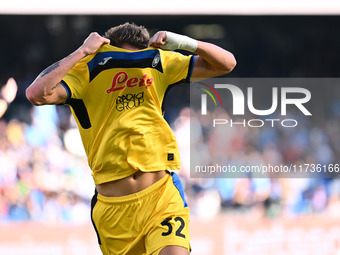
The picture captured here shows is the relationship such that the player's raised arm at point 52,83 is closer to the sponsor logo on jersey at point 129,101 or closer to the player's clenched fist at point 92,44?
the player's clenched fist at point 92,44

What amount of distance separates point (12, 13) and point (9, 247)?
3553 millimetres

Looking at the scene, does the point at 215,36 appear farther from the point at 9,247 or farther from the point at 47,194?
the point at 9,247

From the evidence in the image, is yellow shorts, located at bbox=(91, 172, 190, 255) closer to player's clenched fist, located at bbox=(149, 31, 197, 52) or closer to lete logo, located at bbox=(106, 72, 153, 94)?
lete logo, located at bbox=(106, 72, 153, 94)

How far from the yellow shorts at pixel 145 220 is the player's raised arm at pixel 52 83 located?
76 centimetres

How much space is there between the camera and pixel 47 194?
9.88 m

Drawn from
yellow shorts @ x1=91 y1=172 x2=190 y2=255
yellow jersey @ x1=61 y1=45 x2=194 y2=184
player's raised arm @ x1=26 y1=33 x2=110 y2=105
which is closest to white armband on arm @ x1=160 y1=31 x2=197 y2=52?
yellow jersey @ x1=61 y1=45 x2=194 y2=184

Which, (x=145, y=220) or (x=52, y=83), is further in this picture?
(x=145, y=220)

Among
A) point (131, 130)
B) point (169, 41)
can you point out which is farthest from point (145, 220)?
point (169, 41)

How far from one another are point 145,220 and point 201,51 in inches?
44.4

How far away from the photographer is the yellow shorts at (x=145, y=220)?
4.00 m

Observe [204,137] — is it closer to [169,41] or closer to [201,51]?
[201,51]

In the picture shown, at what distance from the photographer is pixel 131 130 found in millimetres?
4098

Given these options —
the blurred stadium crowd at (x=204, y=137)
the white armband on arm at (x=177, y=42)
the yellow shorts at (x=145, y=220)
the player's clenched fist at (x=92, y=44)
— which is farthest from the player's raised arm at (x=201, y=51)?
the blurred stadium crowd at (x=204, y=137)
